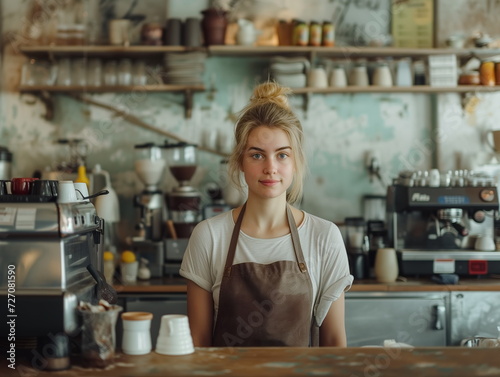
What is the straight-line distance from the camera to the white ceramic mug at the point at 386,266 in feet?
13.2

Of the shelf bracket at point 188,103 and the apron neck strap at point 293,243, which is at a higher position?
the shelf bracket at point 188,103

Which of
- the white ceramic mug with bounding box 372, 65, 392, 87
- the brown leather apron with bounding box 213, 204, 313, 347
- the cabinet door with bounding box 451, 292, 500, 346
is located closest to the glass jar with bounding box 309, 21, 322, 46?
the white ceramic mug with bounding box 372, 65, 392, 87

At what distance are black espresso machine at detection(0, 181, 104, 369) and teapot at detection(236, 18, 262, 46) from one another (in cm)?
292

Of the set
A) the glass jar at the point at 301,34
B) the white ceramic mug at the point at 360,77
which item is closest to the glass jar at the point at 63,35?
the glass jar at the point at 301,34

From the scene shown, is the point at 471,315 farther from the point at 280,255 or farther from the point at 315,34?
the point at 315,34

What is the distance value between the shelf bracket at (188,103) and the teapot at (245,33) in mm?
510

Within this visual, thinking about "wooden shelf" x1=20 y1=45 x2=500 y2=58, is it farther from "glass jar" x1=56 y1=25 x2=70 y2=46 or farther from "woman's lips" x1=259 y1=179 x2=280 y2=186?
"woman's lips" x1=259 y1=179 x2=280 y2=186

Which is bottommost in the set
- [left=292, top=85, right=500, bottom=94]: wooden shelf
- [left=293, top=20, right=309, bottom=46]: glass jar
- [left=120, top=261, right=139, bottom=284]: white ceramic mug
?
[left=120, top=261, right=139, bottom=284]: white ceramic mug

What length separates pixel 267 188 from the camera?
7.71 feet

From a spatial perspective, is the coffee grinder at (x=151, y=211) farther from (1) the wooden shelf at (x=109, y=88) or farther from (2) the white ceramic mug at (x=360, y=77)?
(2) the white ceramic mug at (x=360, y=77)

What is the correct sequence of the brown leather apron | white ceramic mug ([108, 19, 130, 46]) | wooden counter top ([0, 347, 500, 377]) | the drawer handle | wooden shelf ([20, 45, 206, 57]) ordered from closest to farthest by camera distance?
1. wooden counter top ([0, 347, 500, 377])
2. the brown leather apron
3. the drawer handle
4. wooden shelf ([20, 45, 206, 57])
5. white ceramic mug ([108, 19, 130, 46])

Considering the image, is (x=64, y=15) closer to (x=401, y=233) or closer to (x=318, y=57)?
(x=318, y=57)

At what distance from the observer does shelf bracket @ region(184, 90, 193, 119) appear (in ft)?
15.2

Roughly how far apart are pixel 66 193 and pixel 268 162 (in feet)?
2.46
